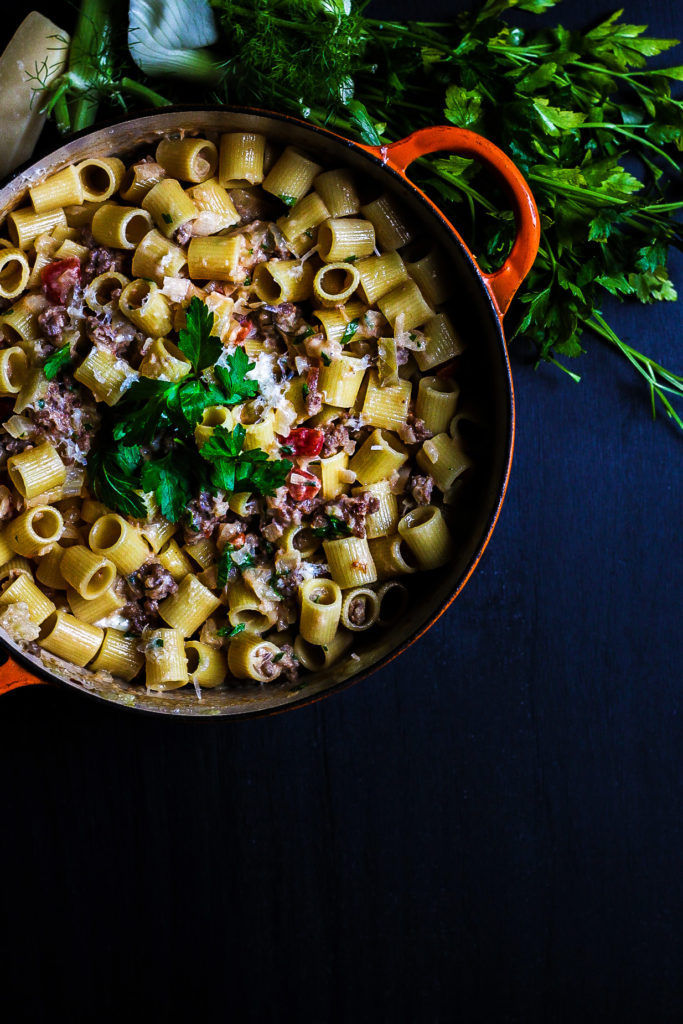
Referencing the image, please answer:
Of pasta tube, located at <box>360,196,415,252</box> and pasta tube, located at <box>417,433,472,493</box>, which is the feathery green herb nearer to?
pasta tube, located at <box>360,196,415,252</box>

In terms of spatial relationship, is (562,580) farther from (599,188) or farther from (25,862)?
(25,862)

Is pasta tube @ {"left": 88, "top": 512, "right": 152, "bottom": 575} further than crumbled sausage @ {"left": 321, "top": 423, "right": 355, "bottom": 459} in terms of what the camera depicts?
No

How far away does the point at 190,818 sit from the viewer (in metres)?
2.70

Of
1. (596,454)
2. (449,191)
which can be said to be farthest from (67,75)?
(596,454)

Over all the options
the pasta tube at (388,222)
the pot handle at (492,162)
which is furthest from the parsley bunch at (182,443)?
the pot handle at (492,162)

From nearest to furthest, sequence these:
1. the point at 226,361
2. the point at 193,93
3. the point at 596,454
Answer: the point at 226,361
the point at 193,93
the point at 596,454

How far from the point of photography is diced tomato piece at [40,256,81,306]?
2.28 m

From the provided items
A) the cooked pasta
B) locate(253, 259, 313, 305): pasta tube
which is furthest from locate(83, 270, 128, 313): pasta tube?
locate(253, 259, 313, 305): pasta tube

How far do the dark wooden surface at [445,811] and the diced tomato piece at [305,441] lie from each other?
74cm

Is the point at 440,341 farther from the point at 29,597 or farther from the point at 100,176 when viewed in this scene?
the point at 29,597

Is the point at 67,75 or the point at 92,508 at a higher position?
the point at 67,75

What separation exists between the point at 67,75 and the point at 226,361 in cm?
95

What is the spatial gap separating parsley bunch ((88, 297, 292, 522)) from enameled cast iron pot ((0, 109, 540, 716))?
52 centimetres

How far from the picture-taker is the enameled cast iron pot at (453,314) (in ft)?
6.91
